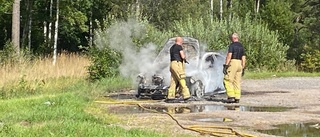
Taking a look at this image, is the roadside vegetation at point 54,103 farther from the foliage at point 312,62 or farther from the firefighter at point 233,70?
the foliage at point 312,62

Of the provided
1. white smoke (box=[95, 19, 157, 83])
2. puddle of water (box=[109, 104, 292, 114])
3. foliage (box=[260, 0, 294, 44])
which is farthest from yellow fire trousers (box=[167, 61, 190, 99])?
foliage (box=[260, 0, 294, 44])

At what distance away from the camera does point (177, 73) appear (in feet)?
52.1

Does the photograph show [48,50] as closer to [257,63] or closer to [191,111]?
[257,63]

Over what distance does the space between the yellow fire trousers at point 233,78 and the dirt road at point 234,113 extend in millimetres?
374

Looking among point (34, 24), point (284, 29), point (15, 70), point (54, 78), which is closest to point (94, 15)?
point (34, 24)

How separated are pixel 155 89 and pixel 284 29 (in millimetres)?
36377

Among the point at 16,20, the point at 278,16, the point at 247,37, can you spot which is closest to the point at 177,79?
the point at 16,20

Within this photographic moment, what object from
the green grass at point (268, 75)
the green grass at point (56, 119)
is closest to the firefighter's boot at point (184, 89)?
the green grass at point (56, 119)

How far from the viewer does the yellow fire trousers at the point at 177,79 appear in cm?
1592

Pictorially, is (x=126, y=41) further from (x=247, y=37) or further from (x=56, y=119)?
(x=56, y=119)

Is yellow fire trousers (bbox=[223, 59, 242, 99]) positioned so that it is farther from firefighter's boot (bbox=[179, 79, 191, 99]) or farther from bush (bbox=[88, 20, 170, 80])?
bush (bbox=[88, 20, 170, 80])

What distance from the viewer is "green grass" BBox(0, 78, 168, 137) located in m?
9.16

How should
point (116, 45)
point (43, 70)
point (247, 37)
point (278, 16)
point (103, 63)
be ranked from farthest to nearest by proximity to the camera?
point (278, 16) < point (247, 37) < point (116, 45) < point (103, 63) < point (43, 70)

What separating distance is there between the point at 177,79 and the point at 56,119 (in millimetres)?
5504
